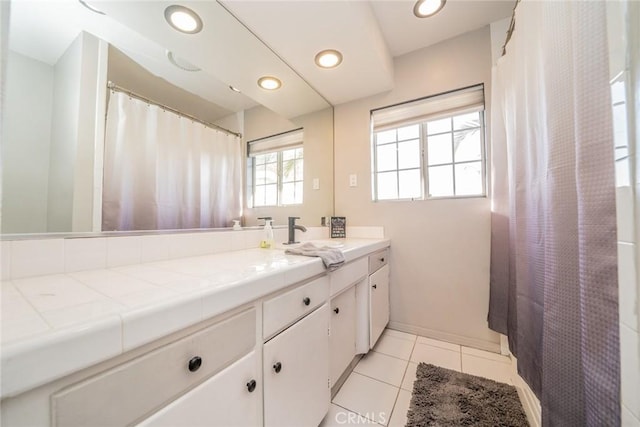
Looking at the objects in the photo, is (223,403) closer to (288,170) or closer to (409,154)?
(288,170)

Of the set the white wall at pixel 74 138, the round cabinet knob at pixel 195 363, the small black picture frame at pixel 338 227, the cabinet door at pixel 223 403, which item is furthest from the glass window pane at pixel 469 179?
the white wall at pixel 74 138

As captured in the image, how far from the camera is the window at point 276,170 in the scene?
4.98 feet

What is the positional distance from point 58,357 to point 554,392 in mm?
1164

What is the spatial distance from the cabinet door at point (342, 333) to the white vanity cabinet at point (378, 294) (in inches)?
6.8

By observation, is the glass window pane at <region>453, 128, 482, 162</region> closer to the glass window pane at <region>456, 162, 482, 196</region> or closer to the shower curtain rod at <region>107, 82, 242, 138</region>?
the glass window pane at <region>456, 162, 482, 196</region>

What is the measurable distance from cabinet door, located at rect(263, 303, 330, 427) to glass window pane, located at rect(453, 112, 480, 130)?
1.76 metres

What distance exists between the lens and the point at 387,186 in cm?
212

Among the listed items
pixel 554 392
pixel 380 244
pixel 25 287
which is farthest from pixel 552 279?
pixel 25 287

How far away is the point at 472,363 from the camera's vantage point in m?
1.54

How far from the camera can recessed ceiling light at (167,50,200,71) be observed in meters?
1.11

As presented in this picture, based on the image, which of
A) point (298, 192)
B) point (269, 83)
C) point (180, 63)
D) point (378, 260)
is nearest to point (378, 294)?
point (378, 260)

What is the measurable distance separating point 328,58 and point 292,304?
1.65 m

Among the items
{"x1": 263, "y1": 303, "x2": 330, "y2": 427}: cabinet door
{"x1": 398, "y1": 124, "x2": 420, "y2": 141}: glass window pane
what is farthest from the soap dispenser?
{"x1": 398, "y1": 124, "x2": 420, "y2": 141}: glass window pane

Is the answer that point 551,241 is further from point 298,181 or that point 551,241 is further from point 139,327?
point 298,181
